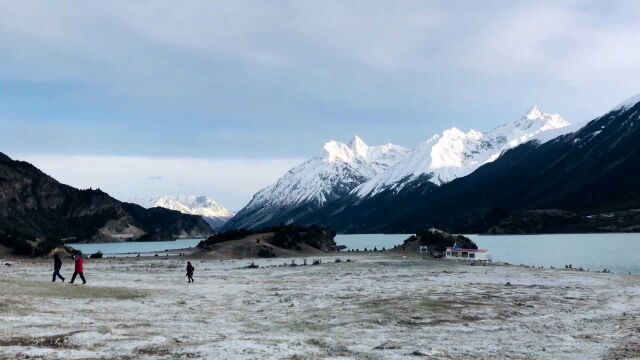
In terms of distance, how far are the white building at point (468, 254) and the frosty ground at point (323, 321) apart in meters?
38.1

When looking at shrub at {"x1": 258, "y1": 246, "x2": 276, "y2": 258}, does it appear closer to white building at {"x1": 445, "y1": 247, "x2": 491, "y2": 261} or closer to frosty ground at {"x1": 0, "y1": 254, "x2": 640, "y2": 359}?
white building at {"x1": 445, "y1": 247, "x2": 491, "y2": 261}

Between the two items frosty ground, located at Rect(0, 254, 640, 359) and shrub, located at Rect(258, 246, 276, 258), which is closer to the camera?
frosty ground, located at Rect(0, 254, 640, 359)

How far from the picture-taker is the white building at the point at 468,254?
256ft

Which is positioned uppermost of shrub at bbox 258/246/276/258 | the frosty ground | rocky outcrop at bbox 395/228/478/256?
rocky outcrop at bbox 395/228/478/256

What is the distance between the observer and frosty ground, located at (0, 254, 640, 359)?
17766mm

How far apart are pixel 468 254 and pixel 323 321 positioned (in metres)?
58.9

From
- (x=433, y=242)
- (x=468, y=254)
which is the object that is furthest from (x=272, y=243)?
(x=468, y=254)

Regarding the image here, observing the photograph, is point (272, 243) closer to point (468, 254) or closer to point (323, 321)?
point (468, 254)

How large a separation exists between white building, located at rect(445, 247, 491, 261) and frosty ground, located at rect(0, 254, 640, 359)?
38.1 m

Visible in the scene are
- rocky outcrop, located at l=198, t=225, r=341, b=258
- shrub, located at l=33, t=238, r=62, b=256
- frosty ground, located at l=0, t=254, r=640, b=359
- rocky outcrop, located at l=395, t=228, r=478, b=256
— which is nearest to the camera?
frosty ground, located at l=0, t=254, r=640, b=359

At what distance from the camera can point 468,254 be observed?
79.7 m

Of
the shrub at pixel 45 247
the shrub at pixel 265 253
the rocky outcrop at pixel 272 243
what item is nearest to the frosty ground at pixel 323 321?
the shrub at pixel 265 253

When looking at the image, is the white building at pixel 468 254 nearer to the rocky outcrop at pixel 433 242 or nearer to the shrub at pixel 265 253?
the rocky outcrop at pixel 433 242

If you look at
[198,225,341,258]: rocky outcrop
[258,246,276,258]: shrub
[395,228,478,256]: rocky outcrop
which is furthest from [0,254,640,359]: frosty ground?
[395,228,478,256]: rocky outcrop
